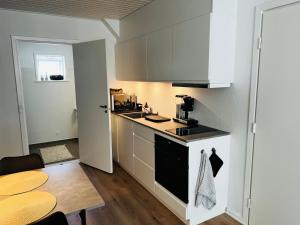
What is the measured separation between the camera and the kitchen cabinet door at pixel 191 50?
2.07 metres

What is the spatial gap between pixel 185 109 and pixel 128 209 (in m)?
1.37

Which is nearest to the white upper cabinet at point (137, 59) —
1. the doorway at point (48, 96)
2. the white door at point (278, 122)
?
the white door at point (278, 122)

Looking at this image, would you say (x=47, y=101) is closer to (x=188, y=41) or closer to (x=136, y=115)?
(x=136, y=115)

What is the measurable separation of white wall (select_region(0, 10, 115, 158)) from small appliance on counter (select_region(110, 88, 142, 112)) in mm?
1184

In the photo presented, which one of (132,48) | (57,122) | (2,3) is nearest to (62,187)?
(132,48)

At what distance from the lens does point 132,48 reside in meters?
3.43

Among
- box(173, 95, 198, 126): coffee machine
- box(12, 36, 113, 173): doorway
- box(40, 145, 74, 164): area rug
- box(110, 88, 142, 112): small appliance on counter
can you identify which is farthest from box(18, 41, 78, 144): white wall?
box(173, 95, 198, 126): coffee machine

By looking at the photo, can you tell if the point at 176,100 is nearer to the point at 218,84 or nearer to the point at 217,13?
the point at 218,84

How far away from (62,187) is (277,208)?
5.93ft

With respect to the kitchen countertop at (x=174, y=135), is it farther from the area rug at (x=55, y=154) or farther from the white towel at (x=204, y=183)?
the area rug at (x=55, y=154)

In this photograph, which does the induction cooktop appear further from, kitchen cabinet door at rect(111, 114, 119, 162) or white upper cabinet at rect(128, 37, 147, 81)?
kitchen cabinet door at rect(111, 114, 119, 162)

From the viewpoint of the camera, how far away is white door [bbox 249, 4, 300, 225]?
174 centimetres

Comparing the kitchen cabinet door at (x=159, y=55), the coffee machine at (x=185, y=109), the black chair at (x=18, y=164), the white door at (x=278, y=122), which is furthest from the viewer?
the coffee machine at (x=185, y=109)

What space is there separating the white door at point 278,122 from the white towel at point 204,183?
1.37 feet
